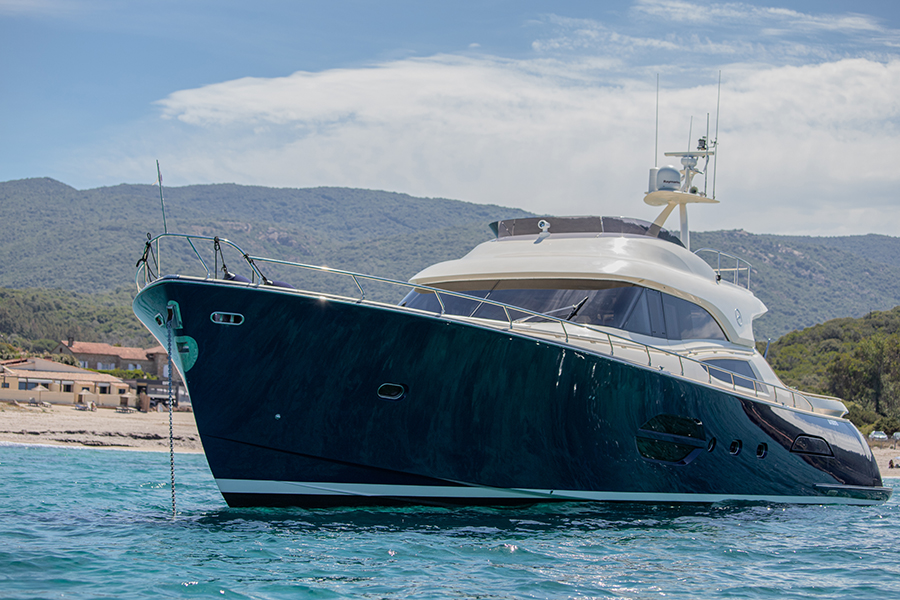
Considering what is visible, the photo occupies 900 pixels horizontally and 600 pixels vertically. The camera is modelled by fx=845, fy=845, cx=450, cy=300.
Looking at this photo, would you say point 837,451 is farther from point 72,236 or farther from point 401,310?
point 72,236

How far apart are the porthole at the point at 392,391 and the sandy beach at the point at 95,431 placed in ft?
58.6

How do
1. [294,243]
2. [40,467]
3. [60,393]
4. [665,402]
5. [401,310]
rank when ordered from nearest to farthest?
[401,310] < [665,402] < [40,467] < [60,393] < [294,243]

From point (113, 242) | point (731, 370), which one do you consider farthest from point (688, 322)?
point (113, 242)

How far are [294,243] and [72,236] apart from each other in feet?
138

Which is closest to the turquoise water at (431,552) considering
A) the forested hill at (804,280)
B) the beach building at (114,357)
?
the beach building at (114,357)

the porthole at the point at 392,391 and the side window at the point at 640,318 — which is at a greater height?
the side window at the point at 640,318

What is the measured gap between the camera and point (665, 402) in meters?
9.94

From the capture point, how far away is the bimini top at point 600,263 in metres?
11.3

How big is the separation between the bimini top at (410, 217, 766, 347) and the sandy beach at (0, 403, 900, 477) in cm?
1497

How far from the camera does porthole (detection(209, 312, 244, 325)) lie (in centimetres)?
843

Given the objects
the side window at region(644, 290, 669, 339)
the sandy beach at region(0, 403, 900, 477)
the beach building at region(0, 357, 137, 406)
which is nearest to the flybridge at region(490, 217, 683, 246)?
the side window at region(644, 290, 669, 339)

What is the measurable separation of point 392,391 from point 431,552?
1786 millimetres

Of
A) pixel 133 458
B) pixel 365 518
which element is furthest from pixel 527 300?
pixel 133 458

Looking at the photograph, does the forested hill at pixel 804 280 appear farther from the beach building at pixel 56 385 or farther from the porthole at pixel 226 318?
the porthole at pixel 226 318
